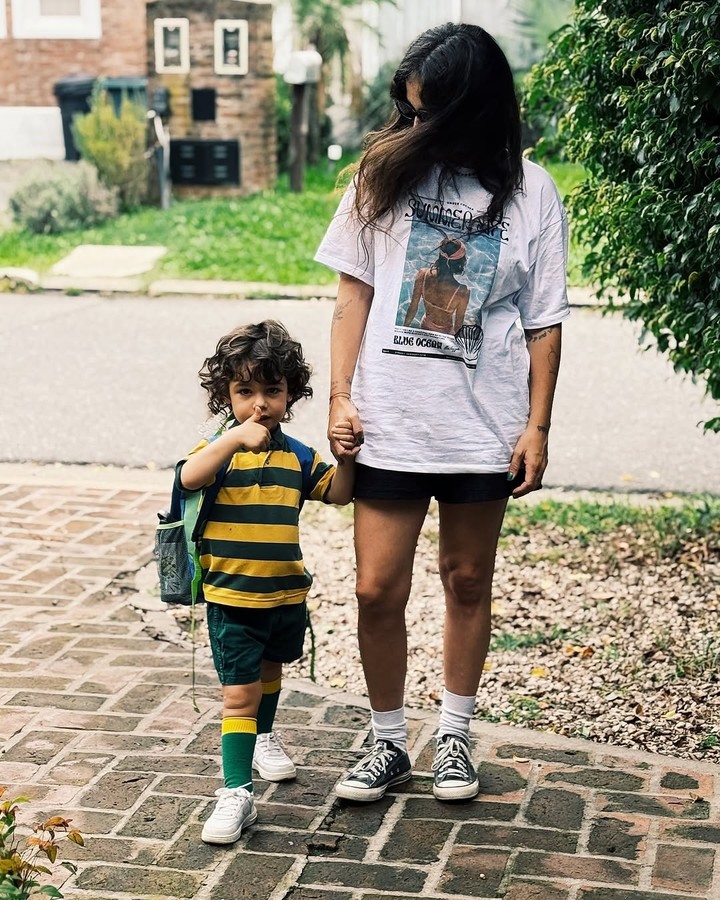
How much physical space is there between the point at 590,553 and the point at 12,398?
411cm

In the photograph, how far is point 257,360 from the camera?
3.16 m

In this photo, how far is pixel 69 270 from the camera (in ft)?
41.2

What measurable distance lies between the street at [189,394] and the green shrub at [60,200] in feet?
10.8

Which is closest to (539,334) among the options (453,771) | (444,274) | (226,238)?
(444,274)

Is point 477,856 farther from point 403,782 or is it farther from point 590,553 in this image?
point 590,553

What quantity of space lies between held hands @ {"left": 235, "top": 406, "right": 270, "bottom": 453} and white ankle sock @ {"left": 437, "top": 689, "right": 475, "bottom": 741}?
888 mm

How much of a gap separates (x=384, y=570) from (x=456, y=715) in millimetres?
484

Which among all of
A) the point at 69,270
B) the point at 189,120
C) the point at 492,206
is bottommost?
the point at 69,270

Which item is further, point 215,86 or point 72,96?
point 72,96

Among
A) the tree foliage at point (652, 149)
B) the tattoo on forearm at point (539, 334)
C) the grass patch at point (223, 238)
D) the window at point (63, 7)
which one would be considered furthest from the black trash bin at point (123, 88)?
the tattoo on forearm at point (539, 334)

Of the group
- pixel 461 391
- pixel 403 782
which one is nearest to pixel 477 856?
pixel 403 782

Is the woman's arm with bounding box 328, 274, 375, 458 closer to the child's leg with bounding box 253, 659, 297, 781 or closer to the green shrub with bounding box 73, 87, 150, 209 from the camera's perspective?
the child's leg with bounding box 253, 659, 297, 781

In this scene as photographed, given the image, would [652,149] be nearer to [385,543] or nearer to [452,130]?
[452,130]

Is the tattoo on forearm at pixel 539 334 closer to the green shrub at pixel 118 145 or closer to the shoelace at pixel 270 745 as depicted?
the shoelace at pixel 270 745
